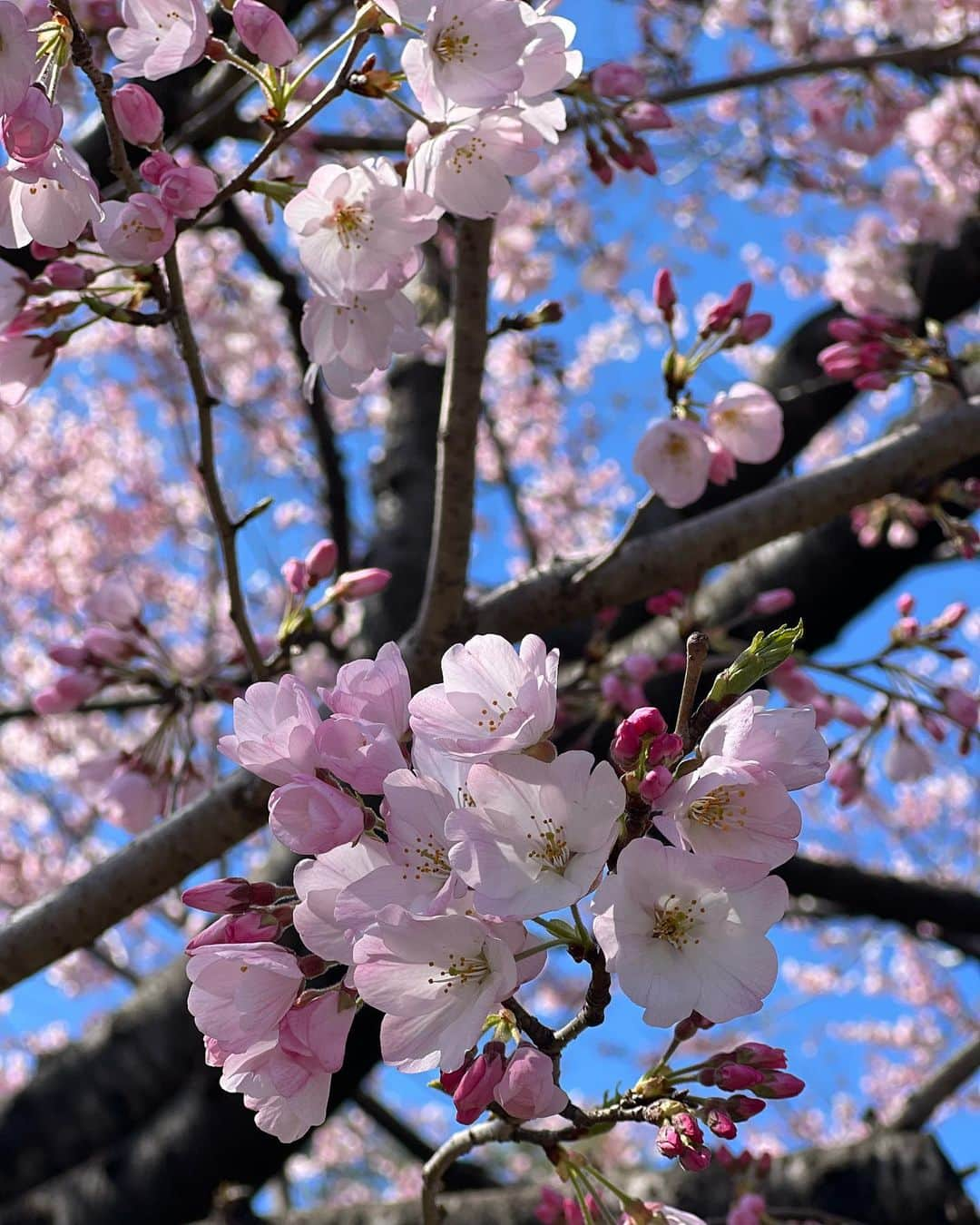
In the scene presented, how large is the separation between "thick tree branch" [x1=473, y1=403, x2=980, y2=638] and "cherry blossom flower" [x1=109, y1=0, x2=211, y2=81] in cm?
107

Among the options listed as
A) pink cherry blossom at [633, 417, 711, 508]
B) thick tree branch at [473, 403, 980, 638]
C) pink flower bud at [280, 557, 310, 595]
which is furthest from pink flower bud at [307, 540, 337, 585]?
pink cherry blossom at [633, 417, 711, 508]

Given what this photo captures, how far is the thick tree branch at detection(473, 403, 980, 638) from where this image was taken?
7.07 ft

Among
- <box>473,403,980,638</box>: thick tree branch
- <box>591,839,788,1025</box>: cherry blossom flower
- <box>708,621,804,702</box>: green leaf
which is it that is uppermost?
<box>708,621,804,702</box>: green leaf

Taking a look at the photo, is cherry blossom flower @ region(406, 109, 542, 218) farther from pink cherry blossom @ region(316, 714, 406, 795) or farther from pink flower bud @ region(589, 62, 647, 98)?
pink cherry blossom @ region(316, 714, 406, 795)

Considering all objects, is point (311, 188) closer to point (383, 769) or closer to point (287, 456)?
point (383, 769)

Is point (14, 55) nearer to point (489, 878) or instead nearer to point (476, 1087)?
point (489, 878)

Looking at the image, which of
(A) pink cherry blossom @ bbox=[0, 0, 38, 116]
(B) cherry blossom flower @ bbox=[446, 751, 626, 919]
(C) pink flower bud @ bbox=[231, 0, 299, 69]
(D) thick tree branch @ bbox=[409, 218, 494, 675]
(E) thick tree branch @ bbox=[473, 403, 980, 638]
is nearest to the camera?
(B) cherry blossom flower @ bbox=[446, 751, 626, 919]

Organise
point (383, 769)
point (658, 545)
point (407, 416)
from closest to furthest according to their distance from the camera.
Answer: point (383, 769), point (658, 545), point (407, 416)

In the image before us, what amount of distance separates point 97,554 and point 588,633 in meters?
6.81

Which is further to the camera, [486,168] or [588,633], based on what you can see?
[588,633]

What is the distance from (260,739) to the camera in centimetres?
102

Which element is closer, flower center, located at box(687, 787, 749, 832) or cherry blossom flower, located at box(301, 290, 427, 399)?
flower center, located at box(687, 787, 749, 832)

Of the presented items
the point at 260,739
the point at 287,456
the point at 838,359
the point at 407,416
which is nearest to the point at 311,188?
the point at 260,739

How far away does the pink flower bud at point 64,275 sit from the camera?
1421 mm
